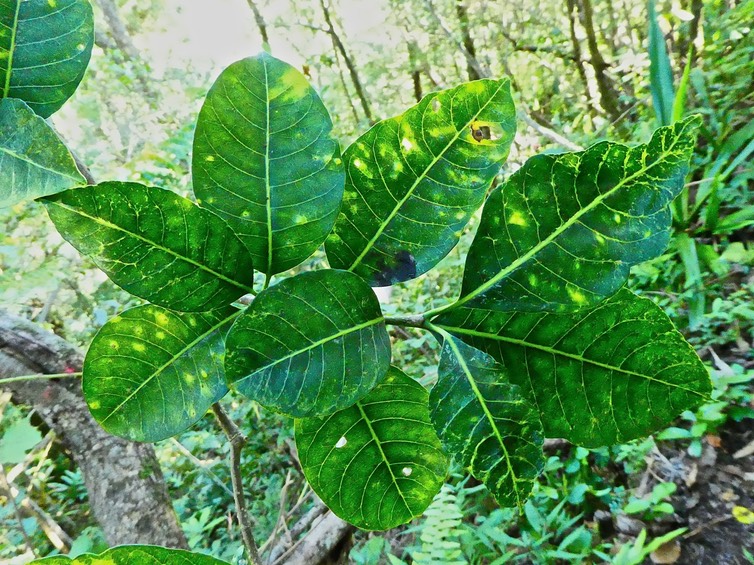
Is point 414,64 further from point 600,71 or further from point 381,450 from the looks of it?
point 381,450

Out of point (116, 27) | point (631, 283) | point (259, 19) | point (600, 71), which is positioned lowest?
point (631, 283)

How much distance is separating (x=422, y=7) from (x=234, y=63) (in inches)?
155

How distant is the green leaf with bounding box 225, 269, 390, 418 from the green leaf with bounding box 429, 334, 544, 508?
50 mm

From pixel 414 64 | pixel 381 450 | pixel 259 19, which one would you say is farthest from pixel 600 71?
pixel 381 450

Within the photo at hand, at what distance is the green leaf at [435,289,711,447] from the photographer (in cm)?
33

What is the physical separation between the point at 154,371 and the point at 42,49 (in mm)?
225

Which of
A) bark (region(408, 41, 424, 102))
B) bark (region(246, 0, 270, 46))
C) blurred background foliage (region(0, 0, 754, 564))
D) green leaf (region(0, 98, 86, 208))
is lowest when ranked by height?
blurred background foliage (region(0, 0, 754, 564))

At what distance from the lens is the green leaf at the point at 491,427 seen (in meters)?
0.30

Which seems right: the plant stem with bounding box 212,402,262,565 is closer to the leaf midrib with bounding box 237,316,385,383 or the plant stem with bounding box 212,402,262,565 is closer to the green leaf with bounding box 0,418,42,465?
the leaf midrib with bounding box 237,316,385,383

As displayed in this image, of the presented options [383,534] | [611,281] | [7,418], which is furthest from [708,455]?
[7,418]

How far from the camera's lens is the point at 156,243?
290 millimetres

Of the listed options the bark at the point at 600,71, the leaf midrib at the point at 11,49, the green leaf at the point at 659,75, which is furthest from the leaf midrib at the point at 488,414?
the bark at the point at 600,71

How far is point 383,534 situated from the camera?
1.68 metres

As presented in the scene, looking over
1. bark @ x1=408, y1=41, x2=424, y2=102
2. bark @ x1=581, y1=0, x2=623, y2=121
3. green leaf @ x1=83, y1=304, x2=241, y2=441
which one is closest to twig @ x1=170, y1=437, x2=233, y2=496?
green leaf @ x1=83, y1=304, x2=241, y2=441
